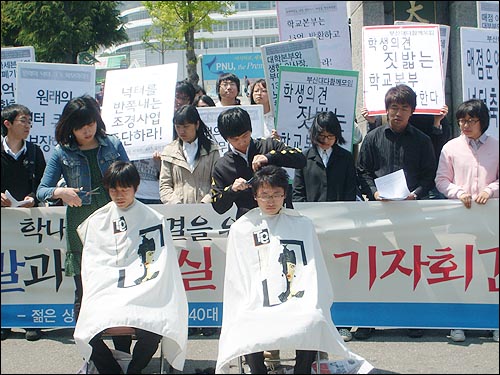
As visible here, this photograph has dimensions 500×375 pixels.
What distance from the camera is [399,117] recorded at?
211 inches

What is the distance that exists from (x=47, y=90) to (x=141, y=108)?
3.74ft

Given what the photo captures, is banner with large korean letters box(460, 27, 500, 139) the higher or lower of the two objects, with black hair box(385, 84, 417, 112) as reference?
higher

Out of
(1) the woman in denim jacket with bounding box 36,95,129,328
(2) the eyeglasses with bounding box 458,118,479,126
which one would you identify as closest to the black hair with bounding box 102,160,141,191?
(1) the woman in denim jacket with bounding box 36,95,129,328

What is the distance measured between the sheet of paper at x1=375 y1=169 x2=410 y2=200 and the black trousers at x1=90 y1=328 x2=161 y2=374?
2.10 m

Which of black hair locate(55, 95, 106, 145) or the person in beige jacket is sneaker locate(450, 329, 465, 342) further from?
black hair locate(55, 95, 106, 145)

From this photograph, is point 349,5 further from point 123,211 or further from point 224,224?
point 123,211

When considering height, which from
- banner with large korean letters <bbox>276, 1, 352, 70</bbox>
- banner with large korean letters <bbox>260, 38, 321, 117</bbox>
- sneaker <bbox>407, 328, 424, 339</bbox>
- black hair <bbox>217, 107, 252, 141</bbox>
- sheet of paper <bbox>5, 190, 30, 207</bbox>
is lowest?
sneaker <bbox>407, 328, 424, 339</bbox>

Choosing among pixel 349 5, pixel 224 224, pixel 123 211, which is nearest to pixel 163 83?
pixel 224 224

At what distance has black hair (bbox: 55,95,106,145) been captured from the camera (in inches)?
192

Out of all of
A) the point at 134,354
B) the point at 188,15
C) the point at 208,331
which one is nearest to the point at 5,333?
the point at 208,331

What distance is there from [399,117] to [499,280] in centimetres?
150

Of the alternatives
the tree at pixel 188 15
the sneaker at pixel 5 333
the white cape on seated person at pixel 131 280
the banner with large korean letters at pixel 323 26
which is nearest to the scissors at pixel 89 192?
the white cape on seated person at pixel 131 280

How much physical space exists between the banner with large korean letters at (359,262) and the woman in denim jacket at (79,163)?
1.90ft

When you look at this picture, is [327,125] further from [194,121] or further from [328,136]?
[194,121]
